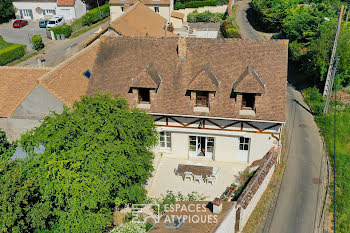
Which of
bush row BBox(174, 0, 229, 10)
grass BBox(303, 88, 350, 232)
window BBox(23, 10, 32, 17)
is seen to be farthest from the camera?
bush row BBox(174, 0, 229, 10)

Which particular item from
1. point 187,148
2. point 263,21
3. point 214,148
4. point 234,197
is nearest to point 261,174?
point 234,197

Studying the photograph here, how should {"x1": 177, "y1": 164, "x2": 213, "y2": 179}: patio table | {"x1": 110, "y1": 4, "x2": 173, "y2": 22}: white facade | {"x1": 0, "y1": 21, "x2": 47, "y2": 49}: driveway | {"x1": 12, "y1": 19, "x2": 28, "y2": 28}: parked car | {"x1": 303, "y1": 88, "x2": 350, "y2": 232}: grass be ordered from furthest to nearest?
{"x1": 12, "y1": 19, "x2": 28, "y2": 28}: parked car
{"x1": 110, "y1": 4, "x2": 173, "y2": 22}: white facade
{"x1": 0, "y1": 21, "x2": 47, "y2": 49}: driveway
{"x1": 177, "y1": 164, "x2": 213, "y2": 179}: patio table
{"x1": 303, "y1": 88, "x2": 350, "y2": 232}: grass

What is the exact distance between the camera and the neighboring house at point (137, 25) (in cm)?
3559

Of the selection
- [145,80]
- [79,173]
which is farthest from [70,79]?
[79,173]

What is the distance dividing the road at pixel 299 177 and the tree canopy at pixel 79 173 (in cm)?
909

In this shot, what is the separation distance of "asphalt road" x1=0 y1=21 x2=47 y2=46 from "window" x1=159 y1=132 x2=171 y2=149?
3517 centimetres

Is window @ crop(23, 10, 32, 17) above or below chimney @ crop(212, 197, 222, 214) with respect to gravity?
above

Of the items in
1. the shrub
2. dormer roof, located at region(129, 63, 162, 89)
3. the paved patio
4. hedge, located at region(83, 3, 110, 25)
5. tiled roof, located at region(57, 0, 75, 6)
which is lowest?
the paved patio

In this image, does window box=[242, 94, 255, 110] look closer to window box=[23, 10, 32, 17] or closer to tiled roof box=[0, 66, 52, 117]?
tiled roof box=[0, 66, 52, 117]

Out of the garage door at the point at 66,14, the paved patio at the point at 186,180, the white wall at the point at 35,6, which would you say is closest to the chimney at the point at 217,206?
the paved patio at the point at 186,180

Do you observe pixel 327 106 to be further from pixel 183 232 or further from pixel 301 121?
pixel 183 232

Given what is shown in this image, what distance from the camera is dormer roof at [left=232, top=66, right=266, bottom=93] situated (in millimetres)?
23778

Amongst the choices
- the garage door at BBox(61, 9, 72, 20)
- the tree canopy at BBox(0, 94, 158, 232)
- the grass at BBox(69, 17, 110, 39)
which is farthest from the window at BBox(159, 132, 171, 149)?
the garage door at BBox(61, 9, 72, 20)

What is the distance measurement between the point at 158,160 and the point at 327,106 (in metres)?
16.8
